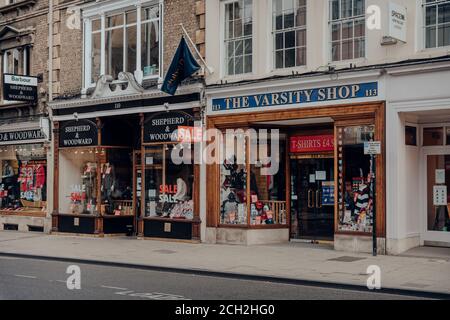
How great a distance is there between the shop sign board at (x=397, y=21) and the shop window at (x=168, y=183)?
7106 mm

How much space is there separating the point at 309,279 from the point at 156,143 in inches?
368

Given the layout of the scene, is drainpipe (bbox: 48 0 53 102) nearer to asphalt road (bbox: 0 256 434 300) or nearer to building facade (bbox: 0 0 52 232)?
building facade (bbox: 0 0 52 232)

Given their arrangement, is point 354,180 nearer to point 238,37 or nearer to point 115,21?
point 238,37

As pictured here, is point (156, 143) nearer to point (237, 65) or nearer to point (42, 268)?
point (237, 65)

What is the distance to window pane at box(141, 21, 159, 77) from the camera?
2156cm

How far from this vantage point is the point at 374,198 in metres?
16.6

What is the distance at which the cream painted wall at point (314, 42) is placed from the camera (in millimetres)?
16094

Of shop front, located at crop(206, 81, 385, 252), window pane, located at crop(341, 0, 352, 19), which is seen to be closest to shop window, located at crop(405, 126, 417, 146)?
shop front, located at crop(206, 81, 385, 252)

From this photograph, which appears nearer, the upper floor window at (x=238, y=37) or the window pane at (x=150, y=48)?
the upper floor window at (x=238, y=37)

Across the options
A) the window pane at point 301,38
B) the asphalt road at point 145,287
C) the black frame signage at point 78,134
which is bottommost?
the asphalt road at point 145,287

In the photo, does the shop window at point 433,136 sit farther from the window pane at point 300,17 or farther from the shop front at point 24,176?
the shop front at point 24,176

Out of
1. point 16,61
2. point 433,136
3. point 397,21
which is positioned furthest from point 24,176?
point 397,21

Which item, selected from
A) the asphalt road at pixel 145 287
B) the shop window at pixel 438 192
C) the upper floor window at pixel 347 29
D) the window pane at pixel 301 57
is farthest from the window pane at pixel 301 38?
the asphalt road at pixel 145 287
